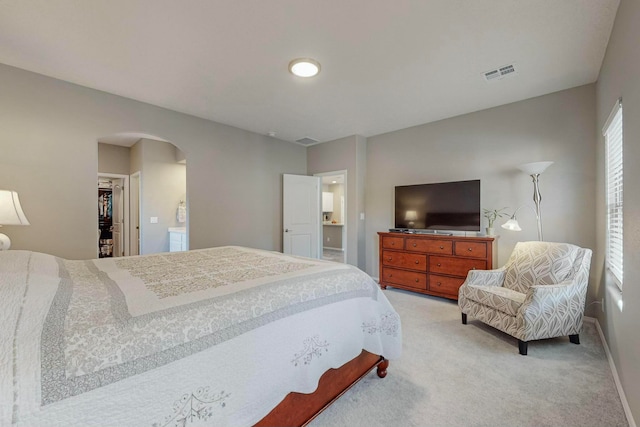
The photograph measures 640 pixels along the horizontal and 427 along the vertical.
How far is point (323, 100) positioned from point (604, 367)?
356 centimetres

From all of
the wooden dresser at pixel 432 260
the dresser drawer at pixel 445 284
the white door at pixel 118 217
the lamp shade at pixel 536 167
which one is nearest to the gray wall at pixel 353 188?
the wooden dresser at pixel 432 260

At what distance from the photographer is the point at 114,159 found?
5.45 meters

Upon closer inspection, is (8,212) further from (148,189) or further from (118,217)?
(118,217)

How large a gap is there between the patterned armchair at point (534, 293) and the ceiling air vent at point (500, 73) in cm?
177

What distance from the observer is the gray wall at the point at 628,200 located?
4.90 feet

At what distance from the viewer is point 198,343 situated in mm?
1026

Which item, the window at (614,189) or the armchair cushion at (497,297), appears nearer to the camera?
the window at (614,189)

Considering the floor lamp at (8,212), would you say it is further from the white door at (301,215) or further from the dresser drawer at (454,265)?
the dresser drawer at (454,265)

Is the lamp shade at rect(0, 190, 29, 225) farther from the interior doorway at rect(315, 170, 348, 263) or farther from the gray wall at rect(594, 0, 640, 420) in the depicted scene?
the interior doorway at rect(315, 170, 348, 263)

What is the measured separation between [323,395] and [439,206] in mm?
3137

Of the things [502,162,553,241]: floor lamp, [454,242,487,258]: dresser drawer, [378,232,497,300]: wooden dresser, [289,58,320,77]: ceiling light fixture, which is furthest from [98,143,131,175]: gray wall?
[502,162,553,241]: floor lamp

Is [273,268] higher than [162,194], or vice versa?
[162,194]

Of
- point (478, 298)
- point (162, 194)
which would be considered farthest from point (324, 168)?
point (478, 298)

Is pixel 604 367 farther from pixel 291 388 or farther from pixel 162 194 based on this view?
pixel 162 194
